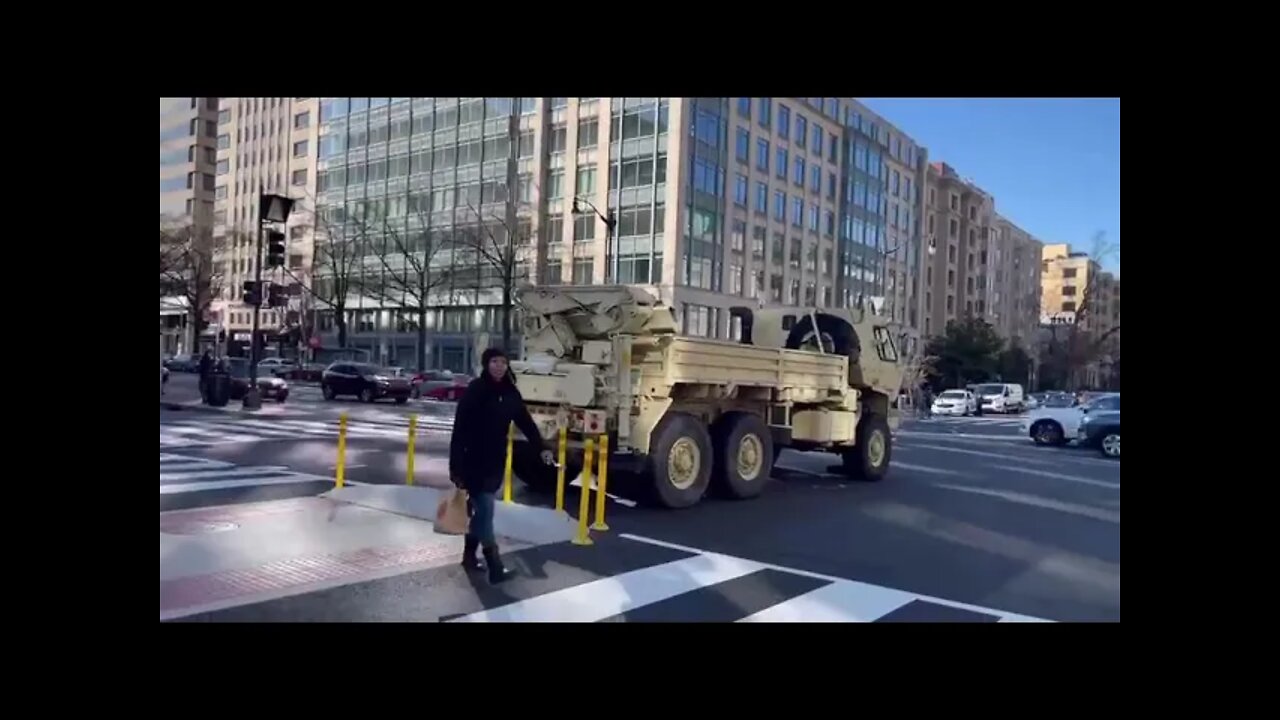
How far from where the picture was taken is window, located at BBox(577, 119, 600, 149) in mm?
43812

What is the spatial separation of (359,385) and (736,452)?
21871 mm

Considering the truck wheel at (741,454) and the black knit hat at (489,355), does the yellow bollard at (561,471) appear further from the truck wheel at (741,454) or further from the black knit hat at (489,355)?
the truck wheel at (741,454)

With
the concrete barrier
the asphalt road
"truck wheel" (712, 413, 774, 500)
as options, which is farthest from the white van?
the concrete barrier

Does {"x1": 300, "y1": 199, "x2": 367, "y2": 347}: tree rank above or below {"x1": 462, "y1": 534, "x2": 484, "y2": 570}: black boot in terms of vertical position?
above

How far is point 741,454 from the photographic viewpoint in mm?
10180

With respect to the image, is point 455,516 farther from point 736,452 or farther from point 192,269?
point 192,269

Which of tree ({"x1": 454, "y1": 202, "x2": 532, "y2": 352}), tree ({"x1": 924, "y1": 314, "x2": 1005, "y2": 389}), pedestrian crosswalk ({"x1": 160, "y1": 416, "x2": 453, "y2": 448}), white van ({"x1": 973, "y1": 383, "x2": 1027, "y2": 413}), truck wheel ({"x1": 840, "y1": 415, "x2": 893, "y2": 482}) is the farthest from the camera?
tree ({"x1": 924, "y1": 314, "x2": 1005, "y2": 389})

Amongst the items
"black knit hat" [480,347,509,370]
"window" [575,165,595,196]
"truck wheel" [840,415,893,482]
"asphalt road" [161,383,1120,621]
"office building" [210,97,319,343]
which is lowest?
"asphalt road" [161,383,1120,621]

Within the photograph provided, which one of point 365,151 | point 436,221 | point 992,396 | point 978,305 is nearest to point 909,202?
point 978,305

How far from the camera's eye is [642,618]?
211 inches

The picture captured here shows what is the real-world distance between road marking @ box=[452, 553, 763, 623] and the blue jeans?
59 cm

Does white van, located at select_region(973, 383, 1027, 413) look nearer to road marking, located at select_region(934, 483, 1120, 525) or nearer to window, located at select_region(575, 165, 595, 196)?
window, located at select_region(575, 165, 595, 196)

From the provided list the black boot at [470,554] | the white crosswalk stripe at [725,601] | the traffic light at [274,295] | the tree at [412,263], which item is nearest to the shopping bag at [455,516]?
the black boot at [470,554]
